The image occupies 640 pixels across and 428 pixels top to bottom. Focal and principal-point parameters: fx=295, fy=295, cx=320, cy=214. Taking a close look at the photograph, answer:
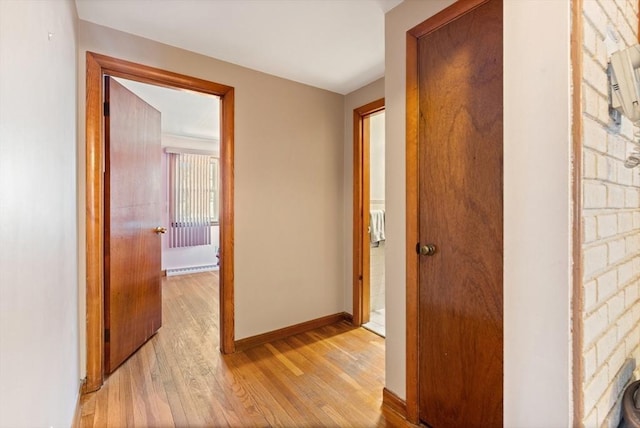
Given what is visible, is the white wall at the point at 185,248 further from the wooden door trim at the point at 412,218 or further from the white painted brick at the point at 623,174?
the white painted brick at the point at 623,174

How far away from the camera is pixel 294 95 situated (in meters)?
2.66

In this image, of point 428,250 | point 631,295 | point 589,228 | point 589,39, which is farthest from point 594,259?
point 428,250

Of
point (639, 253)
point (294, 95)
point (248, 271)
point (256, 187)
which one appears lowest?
point (248, 271)

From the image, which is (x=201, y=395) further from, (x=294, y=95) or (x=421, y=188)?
(x=294, y=95)

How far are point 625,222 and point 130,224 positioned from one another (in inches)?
106

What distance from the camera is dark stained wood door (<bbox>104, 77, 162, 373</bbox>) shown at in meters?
1.99

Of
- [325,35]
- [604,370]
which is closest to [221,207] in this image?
[325,35]

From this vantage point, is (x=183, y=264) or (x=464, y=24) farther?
(x=183, y=264)

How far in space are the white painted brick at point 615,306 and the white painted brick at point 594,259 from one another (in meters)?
0.13

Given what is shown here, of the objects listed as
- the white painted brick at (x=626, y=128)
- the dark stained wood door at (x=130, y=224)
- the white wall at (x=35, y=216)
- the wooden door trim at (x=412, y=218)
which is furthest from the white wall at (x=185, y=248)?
the white painted brick at (x=626, y=128)

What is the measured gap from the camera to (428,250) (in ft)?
4.77

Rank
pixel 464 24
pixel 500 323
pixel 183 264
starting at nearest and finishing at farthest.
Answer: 1. pixel 500 323
2. pixel 464 24
3. pixel 183 264

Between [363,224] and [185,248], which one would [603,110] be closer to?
[363,224]

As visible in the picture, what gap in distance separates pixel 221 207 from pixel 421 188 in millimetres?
1525
